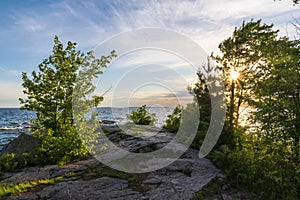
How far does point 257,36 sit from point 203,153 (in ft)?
30.3

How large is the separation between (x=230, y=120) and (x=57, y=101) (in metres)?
8.97

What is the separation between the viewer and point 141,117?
22.2m

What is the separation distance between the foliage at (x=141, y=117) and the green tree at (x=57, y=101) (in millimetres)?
12559

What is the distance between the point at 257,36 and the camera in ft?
48.5

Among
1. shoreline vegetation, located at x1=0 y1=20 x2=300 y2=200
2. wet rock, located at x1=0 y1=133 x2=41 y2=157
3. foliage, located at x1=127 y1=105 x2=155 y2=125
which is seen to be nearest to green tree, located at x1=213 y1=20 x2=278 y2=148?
shoreline vegetation, located at x1=0 y1=20 x2=300 y2=200

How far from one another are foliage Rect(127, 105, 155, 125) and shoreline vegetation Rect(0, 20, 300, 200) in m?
6.82

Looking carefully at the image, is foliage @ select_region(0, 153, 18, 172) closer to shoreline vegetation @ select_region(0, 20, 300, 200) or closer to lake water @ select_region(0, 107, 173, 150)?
shoreline vegetation @ select_region(0, 20, 300, 200)

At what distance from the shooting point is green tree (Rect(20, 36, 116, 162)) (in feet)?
29.3

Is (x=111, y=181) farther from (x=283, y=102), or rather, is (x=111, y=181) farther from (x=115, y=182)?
(x=283, y=102)

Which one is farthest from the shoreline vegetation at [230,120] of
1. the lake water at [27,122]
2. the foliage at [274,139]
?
the lake water at [27,122]

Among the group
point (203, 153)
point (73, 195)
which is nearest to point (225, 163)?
point (203, 153)

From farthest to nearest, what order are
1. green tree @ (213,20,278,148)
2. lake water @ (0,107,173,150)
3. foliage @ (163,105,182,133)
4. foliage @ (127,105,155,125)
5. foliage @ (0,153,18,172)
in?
foliage @ (127,105,155,125) → lake water @ (0,107,173,150) → foliage @ (163,105,182,133) → green tree @ (213,20,278,148) → foliage @ (0,153,18,172)

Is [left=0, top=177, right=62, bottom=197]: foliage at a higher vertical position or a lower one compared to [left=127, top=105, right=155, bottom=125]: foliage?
lower

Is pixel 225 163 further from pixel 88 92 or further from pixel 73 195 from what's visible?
pixel 88 92
